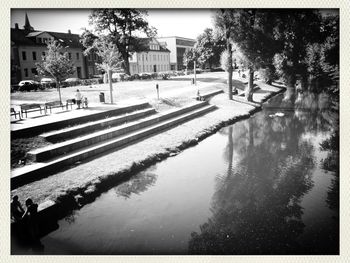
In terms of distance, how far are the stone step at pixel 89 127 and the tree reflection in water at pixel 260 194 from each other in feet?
18.6

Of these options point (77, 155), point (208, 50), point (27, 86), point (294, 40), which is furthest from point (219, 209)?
point (208, 50)

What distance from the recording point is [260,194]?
9672 millimetres

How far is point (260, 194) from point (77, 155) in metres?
6.88

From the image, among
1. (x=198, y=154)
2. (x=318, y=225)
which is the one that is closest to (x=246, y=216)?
(x=318, y=225)

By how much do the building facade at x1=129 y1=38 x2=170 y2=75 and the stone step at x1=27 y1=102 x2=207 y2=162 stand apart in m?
27.3

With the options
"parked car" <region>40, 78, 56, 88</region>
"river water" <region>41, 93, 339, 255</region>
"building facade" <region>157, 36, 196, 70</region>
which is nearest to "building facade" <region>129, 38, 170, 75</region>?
"building facade" <region>157, 36, 196, 70</region>

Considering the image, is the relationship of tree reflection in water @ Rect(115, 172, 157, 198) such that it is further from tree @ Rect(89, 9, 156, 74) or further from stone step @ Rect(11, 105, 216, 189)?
tree @ Rect(89, 9, 156, 74)

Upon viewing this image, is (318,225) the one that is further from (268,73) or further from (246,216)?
(268,73)

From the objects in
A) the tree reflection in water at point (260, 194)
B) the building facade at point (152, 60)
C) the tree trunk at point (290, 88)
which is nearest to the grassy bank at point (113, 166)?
the tree reflection in water at point (260, 194)

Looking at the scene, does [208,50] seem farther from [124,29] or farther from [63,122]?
[63,122]

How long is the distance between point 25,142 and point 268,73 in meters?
21.1

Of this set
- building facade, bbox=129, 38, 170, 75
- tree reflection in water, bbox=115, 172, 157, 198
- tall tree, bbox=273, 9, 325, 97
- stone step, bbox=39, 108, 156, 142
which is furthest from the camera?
building facade, bbox=129, 38, 170, 75

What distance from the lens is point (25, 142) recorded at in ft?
36.9

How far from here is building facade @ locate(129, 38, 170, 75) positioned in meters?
43.9
